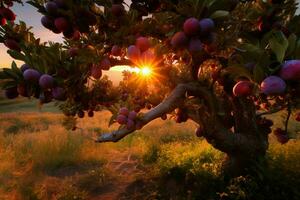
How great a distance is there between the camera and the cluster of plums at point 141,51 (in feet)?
7.87

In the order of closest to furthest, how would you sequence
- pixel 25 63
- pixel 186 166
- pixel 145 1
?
pixel 25 63 → pixel 145 1 → pixel 186 166

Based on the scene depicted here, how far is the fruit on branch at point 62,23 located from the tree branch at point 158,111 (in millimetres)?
1047

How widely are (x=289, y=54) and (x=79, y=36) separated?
183cm

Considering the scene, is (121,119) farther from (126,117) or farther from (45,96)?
(45,96)

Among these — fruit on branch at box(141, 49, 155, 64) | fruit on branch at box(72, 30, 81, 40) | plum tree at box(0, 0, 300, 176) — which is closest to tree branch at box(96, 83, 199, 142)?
plum tree at box(0, 0, 300, 176)

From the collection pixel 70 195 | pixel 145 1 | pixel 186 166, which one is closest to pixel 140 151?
pixel 186 166

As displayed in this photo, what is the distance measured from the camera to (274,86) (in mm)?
1847

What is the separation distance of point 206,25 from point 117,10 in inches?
35.1

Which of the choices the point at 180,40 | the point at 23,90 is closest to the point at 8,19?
the point at 23,90

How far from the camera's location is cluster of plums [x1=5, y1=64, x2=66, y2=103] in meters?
2.38

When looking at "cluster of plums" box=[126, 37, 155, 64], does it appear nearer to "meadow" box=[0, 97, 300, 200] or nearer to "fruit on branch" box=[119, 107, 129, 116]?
"fruit on branch" box=[119, 107, 129, 116]

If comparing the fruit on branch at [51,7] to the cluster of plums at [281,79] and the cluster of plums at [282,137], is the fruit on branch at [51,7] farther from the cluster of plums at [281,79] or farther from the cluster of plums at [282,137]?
the cluster of plums at [282,137]

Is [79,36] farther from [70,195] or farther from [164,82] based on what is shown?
[70,195]

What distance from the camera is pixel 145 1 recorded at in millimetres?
3314
